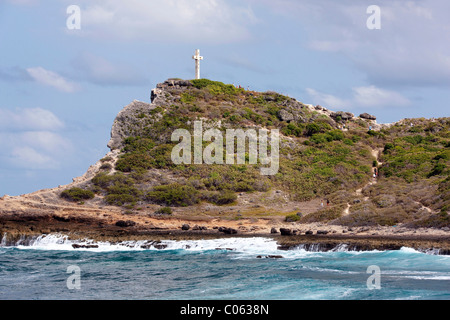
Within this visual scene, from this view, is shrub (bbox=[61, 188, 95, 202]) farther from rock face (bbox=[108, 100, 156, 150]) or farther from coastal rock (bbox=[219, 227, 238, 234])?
coastal rock (bbox=[219, 227, 238, 234])

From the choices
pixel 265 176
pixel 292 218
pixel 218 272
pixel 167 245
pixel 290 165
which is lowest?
pixel 218 272

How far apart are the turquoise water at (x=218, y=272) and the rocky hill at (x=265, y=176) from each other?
672 centimetres

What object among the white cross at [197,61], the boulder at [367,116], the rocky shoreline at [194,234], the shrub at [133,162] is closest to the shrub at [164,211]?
the rocky shoreline at [194,234]

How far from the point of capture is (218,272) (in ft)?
103

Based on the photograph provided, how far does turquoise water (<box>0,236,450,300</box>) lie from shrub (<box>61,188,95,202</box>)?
1179 cm

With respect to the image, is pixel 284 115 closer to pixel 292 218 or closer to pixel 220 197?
pixel 220 197

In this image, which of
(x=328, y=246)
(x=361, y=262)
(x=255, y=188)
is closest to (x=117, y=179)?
(x=255, y=188)

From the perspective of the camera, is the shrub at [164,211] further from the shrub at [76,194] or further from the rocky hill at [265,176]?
the shrub at [76,194]

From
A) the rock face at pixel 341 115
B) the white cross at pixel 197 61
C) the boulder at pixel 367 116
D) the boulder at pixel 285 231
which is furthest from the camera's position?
the boulder at pixel 367 116

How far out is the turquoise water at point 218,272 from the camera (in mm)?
25406

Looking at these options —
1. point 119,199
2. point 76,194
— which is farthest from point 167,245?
point 76,194

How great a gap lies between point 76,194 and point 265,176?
20.9 meters

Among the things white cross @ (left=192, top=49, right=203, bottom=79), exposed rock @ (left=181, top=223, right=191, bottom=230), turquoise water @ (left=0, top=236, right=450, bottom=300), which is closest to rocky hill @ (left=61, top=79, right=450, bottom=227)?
white cross @ (left=192, top=49, right=203, bottom=79)

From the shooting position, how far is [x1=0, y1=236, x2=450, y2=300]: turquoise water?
25.4m
